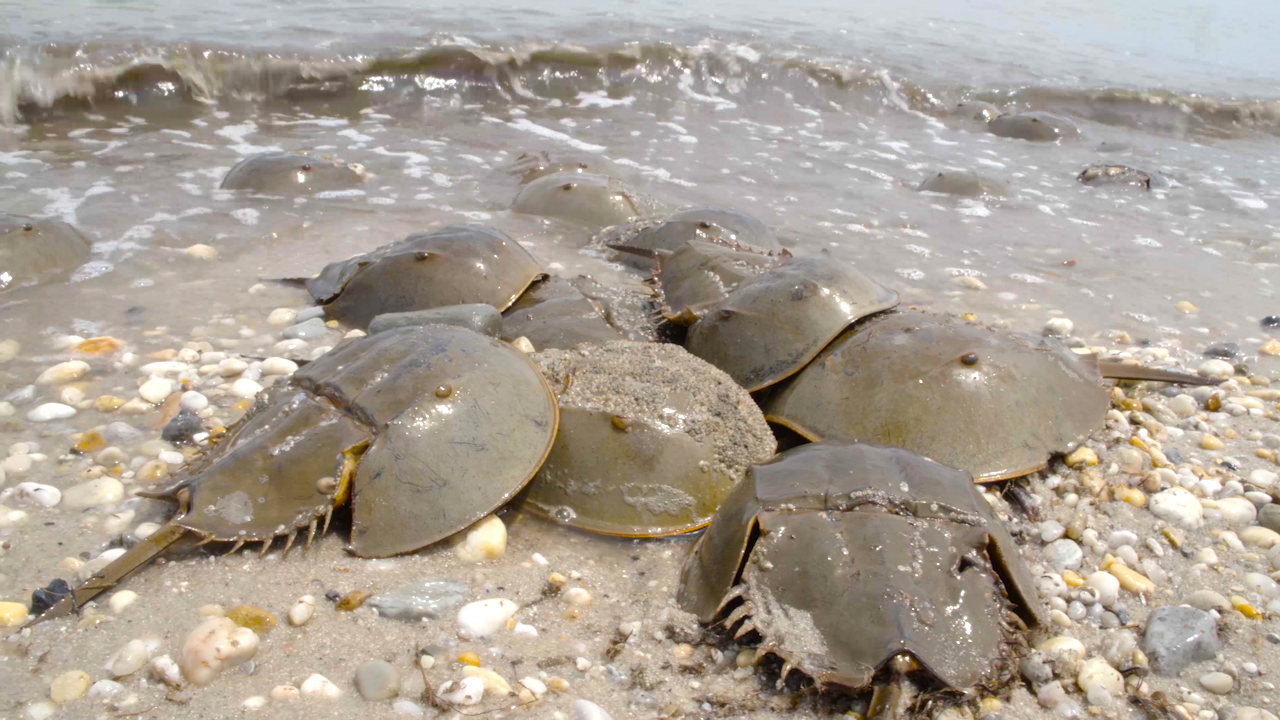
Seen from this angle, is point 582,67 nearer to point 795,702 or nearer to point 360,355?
point 360,355

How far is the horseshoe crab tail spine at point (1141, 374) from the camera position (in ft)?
9.77

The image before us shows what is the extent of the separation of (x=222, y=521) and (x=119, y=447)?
0.76 meters

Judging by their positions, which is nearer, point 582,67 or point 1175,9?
point 582,67

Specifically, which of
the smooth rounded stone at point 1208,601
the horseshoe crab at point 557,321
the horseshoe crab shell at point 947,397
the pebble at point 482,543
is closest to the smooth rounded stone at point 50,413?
the horseshoe crab at point 557,321

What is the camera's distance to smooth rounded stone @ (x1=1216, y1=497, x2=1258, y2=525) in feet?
7.94

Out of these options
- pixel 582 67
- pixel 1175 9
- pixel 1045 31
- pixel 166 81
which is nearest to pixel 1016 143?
pixel 582 67

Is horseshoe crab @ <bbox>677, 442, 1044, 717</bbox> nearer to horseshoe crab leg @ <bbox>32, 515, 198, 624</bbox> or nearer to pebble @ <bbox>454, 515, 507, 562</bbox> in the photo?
pebble @ <bbox>454, 515, 507, 562</bbox>

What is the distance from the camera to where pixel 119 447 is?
8.20ft

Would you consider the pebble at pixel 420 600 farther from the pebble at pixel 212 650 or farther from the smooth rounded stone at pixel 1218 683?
the smooth rounded stone at pixel 1218 683

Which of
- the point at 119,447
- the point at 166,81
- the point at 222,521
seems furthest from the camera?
the point at 166,81

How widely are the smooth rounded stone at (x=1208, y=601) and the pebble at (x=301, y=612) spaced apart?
6.62ft

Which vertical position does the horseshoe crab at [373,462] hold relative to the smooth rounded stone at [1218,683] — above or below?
above

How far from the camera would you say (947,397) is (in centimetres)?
239

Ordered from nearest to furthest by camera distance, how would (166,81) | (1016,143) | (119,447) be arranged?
(119,447) < (166,81) < (1016,143)
